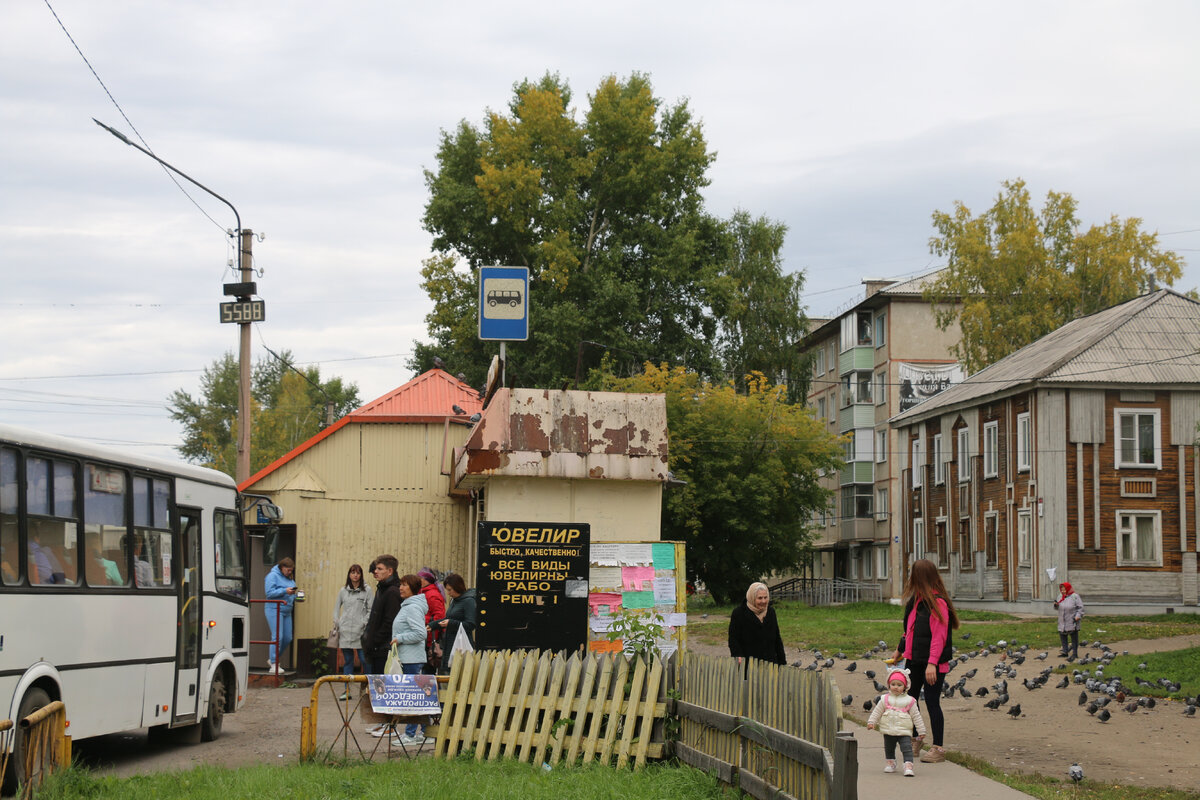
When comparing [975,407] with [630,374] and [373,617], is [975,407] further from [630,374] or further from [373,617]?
[373,617]

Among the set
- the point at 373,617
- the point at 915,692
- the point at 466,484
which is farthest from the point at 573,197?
the point at 915,692

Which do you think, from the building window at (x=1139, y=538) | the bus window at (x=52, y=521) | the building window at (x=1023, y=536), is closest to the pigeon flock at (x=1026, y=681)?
the bus window at (x=52, y=521)

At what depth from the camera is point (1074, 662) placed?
22.0 meters

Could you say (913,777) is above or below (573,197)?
below

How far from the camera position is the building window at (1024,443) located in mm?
40906

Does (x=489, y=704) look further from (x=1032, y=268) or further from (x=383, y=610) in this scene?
(x=1032, y=268)

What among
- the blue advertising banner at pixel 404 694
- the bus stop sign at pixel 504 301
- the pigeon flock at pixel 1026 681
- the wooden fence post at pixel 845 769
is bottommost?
the pigeon flock at pixel 1026 681

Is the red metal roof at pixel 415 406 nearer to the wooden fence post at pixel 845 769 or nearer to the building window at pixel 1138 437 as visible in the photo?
the wooden fence post at pixel 845 769

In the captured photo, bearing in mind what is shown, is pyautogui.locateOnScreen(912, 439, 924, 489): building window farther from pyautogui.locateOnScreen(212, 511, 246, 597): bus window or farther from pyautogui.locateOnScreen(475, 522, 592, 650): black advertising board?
pyautogui.locateOnScreen(475, 522, 592, 650): black advertising board

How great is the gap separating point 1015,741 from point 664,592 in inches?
147

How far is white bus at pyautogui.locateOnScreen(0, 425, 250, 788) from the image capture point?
9719 millimetres

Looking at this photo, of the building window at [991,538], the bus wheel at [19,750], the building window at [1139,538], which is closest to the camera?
the bus wheel at [19,750]

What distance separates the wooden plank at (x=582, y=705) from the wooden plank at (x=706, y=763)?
0.79m

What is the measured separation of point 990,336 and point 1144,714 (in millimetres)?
37786
